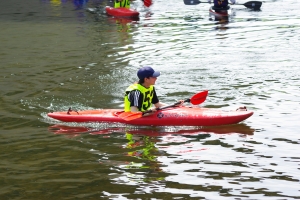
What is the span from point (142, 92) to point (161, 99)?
226cm

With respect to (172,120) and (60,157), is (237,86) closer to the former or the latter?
(172,120)

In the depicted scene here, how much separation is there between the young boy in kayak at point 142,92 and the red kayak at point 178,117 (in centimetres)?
19

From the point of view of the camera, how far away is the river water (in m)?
7.70

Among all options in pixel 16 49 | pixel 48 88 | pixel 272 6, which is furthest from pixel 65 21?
pixel 48 88

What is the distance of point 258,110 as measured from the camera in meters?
11.3

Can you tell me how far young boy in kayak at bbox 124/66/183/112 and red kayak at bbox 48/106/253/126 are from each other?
19 cm

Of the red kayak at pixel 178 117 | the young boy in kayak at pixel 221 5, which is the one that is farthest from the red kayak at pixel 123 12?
the red kayak at pixel 178 117

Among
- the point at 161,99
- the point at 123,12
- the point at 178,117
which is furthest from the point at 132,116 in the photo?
the point at 123,12

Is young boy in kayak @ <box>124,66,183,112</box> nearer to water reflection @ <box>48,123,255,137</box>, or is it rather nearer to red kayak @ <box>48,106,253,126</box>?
red kayak @ <box>48,106,253,126</box>

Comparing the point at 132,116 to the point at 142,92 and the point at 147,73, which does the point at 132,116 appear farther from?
the point at 147,73

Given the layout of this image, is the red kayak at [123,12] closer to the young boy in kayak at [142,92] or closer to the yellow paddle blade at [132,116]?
the young boy in kayak at [142,92]

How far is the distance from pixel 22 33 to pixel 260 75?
37.6ft

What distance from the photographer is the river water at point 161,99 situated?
7.70 m

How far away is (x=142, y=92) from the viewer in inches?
405
